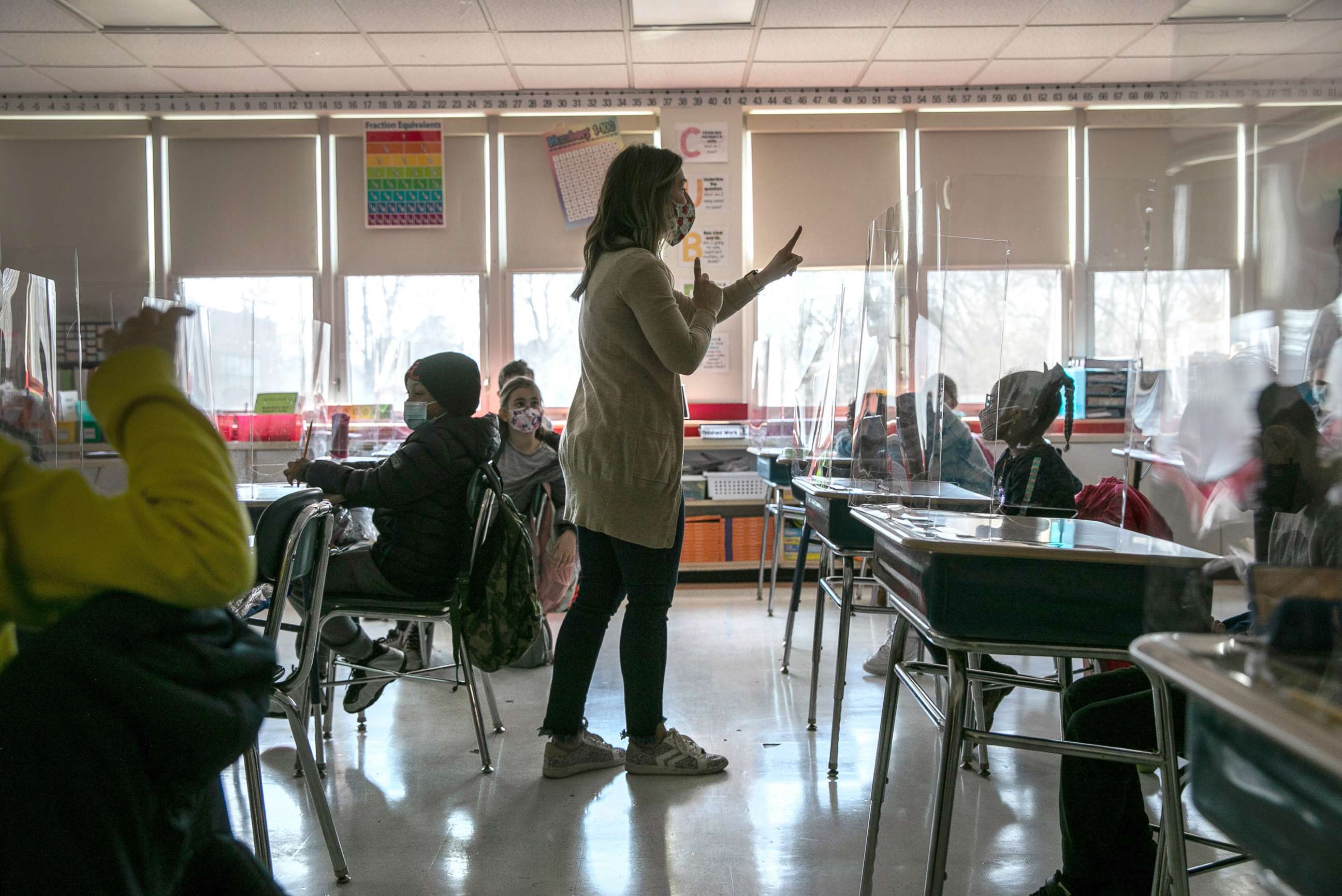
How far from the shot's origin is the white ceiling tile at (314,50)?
4.56m

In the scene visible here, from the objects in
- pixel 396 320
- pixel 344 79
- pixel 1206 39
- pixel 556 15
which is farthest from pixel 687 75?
pixel 1206 39

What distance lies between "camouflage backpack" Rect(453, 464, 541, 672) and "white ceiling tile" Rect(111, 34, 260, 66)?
11.7 ft

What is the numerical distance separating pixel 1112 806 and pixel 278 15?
15.0 ft

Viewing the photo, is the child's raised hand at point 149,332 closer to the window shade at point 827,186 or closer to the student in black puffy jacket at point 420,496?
the student in black puffy jacket at point 420,496

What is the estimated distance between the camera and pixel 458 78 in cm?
515

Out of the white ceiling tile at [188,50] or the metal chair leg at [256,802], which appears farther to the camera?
the white ceiling tile at [188,50]

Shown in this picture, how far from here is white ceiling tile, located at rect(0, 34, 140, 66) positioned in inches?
179

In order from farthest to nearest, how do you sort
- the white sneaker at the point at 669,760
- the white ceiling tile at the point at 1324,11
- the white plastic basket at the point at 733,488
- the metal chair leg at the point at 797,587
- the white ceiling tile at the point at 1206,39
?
the white plastic basket at the point at 733,488, the metal chair leg at the point at 797,587, the white sneaker at the point at 669,760, the white ceiling tile at the point at 1206,39, the white ceiling tile at the point at 1324,11

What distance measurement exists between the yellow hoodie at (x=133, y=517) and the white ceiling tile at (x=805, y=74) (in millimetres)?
4822

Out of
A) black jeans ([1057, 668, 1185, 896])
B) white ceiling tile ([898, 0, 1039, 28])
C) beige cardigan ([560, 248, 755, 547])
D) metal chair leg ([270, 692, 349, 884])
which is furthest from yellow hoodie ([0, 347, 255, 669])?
white ceiling tile ([898, 0, 1039, 28])

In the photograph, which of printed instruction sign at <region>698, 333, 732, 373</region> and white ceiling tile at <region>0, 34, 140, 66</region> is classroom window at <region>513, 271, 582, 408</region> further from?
white ceiling tile at <region>0, 34, 140, 66</region>

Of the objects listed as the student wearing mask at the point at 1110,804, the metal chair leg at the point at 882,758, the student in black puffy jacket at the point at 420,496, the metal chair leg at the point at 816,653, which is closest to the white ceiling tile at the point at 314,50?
the student in black puffy jacket at the point at 420,496

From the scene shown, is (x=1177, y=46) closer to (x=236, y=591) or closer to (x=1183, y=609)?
(x=1183, y=609)

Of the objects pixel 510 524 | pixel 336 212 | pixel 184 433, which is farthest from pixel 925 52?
pixel 184 433
